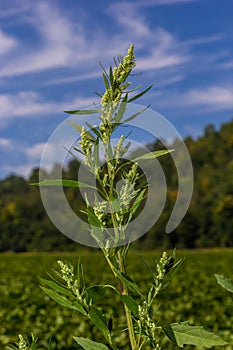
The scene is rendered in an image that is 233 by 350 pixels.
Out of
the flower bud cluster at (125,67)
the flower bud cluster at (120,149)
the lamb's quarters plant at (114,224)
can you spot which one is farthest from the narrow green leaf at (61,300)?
the flower bud cluster at (125,67)

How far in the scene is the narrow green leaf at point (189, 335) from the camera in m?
1.17

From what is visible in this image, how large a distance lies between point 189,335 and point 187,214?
52.1 metres

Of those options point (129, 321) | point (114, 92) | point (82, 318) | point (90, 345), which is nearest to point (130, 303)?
point (129, 321)

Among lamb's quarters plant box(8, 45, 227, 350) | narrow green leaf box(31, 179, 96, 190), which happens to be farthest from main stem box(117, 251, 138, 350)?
narrow green leaf box(31, 179, 96, 190)

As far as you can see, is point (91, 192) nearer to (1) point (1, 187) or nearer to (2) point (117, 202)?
(2) point (117, 202)

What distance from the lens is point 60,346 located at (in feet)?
26.8

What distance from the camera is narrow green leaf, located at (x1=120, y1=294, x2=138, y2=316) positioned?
1095 mm

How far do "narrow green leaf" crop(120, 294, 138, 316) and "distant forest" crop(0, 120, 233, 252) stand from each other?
1696 inches

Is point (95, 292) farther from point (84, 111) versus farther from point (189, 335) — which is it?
point (84, 111)

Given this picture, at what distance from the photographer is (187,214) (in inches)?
2082

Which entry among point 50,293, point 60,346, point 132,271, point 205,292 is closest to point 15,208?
point 132,271

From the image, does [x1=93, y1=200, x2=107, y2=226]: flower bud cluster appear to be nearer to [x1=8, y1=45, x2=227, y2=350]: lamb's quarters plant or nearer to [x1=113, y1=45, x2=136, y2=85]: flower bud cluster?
[x1=8, y1=45, x2=227, y2=350]: lamb's quarters plant

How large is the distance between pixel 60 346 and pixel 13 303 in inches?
173

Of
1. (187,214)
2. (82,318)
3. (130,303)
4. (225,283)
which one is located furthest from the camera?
(187,214)
